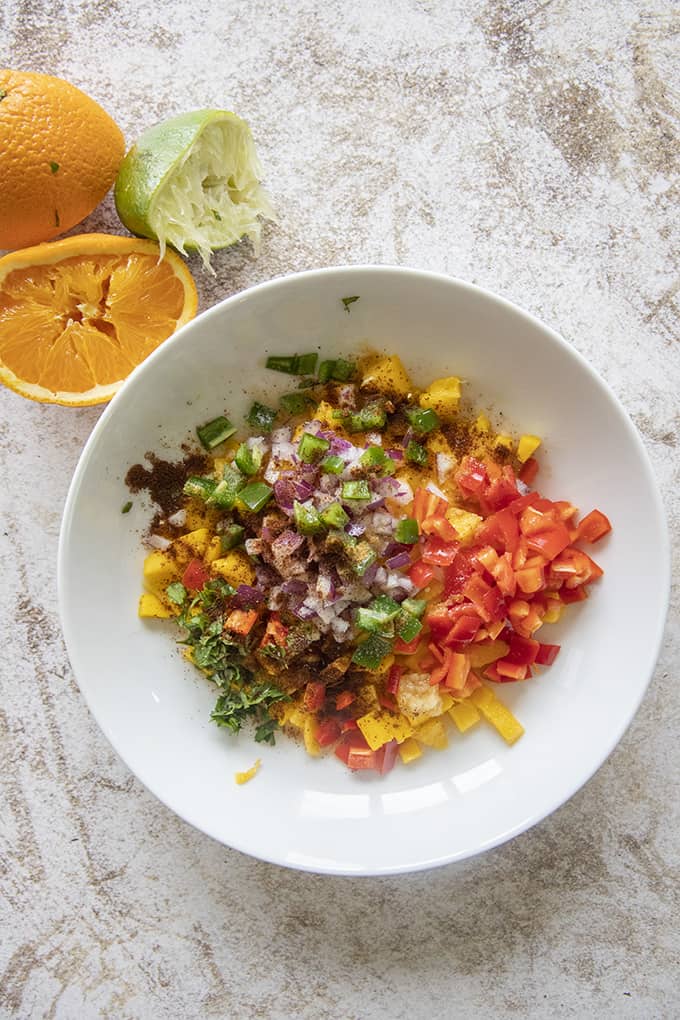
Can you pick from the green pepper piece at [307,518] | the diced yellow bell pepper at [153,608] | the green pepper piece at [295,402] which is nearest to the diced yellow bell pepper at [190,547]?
the diced yellow bell pepper at [153,608]

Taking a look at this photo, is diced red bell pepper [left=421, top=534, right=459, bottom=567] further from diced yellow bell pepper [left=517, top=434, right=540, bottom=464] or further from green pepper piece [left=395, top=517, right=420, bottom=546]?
diced yellow bell pepper [left=517, top=434, right=540, bottom=464]

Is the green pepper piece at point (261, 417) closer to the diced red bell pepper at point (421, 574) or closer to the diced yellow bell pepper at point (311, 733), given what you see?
the diced red bell pepper at point (421, 574)

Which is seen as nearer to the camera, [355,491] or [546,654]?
[355,491]

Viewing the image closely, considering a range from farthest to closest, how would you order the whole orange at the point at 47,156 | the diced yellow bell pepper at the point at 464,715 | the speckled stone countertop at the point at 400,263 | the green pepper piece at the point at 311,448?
the speckled stone countertop at the point at 400,263, the diced yellow bell pepper at the point at 464,715, the green pepper piece at the point at 311,448, the whole orange at the point at 47,156

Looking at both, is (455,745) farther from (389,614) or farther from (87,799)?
(87,799)

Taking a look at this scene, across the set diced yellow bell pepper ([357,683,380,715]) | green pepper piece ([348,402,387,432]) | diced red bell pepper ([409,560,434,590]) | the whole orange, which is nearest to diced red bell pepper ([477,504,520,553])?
diced red bell pepper ([409,560,434,590])

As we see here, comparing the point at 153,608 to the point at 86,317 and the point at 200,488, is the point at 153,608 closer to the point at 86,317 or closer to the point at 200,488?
the point at 200,488

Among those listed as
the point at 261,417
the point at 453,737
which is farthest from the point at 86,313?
the point at 453,737
